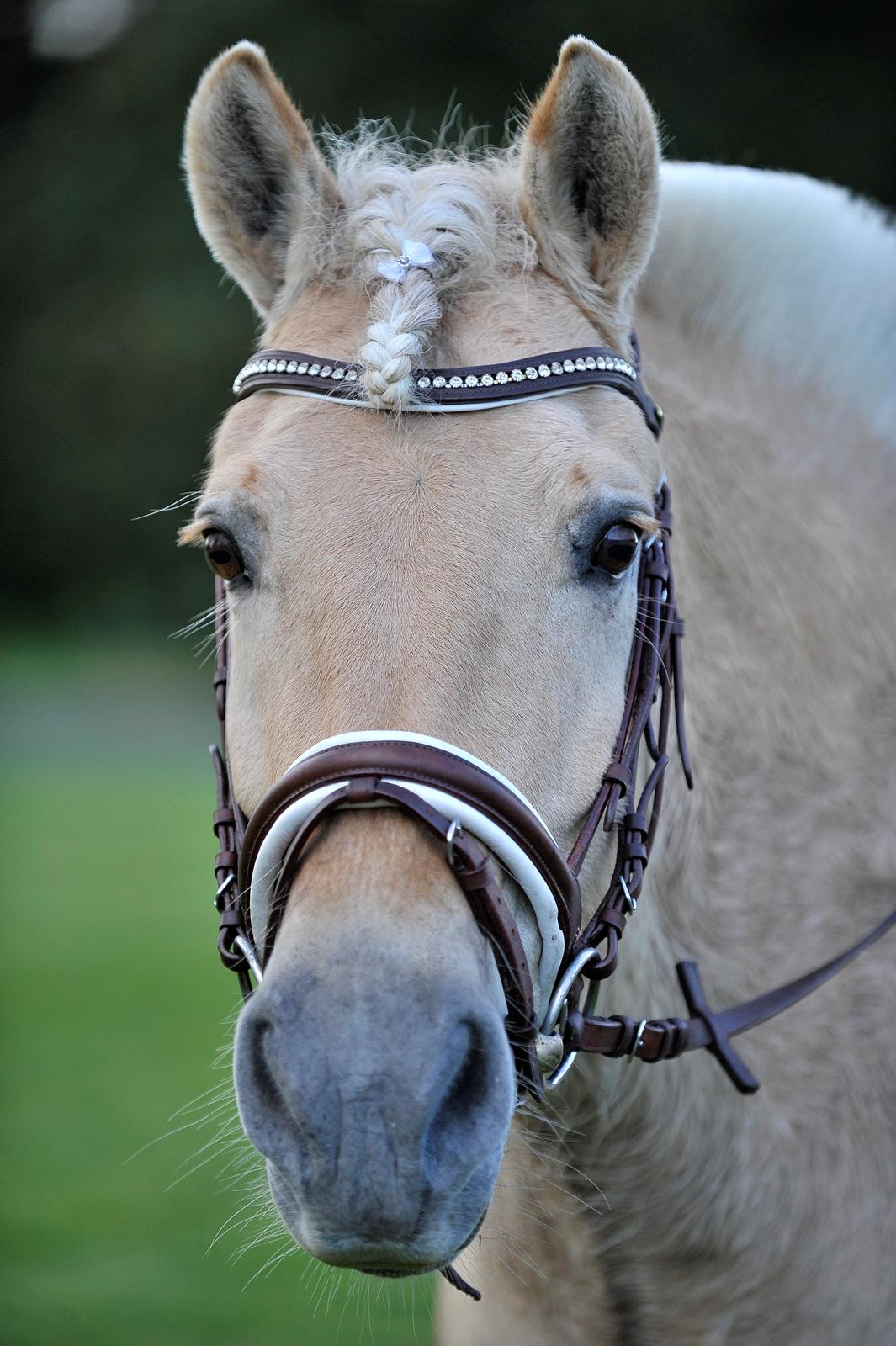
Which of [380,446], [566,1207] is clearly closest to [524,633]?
[380,446]

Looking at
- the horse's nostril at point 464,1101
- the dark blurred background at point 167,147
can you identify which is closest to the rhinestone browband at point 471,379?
the horse's nostril at point 464,1101

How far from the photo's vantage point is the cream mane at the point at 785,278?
10.7ft

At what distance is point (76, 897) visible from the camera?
12391 mm

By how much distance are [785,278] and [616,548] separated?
146 centimetres

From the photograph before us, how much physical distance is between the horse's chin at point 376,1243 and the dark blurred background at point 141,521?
0.60 metres

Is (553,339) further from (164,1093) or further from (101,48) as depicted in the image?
(101,48)

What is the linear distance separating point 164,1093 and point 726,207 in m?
6.37

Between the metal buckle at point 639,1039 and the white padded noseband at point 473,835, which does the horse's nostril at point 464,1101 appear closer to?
the white padded noseband at point 473,835

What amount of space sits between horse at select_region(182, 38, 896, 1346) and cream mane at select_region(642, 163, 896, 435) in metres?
0.01

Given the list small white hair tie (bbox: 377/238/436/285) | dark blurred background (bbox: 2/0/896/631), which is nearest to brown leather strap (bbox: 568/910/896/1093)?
small white hair tie (bbox: 377/238/436/285)

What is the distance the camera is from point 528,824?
6.61ft

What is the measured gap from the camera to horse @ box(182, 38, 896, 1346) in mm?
1852

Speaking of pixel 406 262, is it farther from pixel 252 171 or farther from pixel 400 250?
pixel 252 171

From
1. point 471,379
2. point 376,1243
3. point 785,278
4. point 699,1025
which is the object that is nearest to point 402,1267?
point 376,1243
